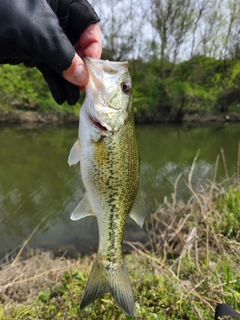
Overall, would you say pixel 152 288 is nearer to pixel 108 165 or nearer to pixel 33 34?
pixel 108 165

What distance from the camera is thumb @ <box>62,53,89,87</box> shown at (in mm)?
1701

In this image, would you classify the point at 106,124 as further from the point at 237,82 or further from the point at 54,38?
the point at 237,82

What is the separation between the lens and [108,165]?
5.75ft

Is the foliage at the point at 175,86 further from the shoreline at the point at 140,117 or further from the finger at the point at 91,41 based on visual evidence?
the finger at the point at 91,41

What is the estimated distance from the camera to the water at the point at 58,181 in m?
6.00

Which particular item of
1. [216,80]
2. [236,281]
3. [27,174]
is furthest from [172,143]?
[216,80]

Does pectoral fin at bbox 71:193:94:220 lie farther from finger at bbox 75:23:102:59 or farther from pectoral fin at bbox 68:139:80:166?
finger at bbox 75:23:102:59

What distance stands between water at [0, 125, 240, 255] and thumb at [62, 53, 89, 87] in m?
4.46

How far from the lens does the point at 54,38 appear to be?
158cm

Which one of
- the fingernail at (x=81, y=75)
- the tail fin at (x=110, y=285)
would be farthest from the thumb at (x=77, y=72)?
the tail fin at (x=110, y=285)

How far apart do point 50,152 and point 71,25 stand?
11.7 metres

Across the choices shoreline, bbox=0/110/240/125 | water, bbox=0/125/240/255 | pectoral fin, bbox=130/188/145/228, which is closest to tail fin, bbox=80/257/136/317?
Result: pectoral fin, bbox=130/188/145/228

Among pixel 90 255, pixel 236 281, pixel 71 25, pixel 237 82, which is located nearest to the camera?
pixel 71 25

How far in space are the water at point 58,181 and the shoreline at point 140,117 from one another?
5.09 meters
